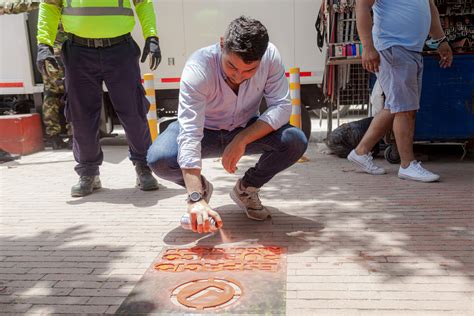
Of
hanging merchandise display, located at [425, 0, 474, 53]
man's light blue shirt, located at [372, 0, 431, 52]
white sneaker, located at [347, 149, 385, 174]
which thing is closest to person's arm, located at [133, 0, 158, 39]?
man's light blue shirt, located at [372, 0, 431, 52]

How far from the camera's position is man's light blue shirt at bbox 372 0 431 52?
3795mm

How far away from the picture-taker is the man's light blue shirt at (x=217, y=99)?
250 cm

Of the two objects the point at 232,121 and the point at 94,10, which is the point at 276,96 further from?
the point at 94,10

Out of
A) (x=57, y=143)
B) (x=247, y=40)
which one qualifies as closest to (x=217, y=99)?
(x=247, y=40)

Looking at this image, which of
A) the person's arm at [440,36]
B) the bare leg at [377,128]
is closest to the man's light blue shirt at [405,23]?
the person's arm at [440,36]

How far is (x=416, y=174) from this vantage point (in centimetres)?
394

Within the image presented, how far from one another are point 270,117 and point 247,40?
0.60 m

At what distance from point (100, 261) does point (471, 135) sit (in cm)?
394

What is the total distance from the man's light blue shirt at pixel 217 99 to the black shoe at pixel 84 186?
5.14 feet

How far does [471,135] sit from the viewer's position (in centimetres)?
478

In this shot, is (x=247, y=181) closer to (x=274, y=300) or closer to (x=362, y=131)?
(x=274, y=300)

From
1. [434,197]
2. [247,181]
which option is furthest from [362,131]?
[247,181]

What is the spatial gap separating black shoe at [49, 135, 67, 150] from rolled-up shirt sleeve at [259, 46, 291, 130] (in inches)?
182

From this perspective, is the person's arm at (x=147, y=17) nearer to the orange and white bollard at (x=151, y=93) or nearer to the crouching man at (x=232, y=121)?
the crouching man at (x=232, y=121)
